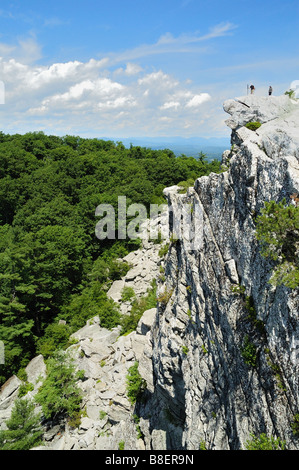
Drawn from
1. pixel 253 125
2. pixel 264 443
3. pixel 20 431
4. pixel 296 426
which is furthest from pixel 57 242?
pixel 296 426

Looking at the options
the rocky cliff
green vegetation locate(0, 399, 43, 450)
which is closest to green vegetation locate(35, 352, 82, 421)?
the rocky cliff

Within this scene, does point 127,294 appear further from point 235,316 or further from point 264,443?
point 264,443

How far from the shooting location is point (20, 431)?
1836cm

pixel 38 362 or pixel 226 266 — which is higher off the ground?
pixel 226 266

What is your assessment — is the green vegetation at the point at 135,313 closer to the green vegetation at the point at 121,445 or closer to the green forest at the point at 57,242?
the green forest at the point at 57,242

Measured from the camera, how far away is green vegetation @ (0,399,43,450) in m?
18.1

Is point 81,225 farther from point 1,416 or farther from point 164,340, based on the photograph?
point 164,340

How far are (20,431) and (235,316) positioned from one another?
1807 centimetres

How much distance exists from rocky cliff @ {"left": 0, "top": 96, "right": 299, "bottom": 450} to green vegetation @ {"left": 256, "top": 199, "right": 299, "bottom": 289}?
1.67ft

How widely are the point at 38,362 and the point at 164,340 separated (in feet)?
57.4

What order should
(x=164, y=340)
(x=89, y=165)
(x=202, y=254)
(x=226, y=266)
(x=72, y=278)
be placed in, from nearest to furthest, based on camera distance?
(x=226, y=266) < (x=202, y=254) < (x=164, y=340) < (x=72, y=278) < (x=89, y=165)

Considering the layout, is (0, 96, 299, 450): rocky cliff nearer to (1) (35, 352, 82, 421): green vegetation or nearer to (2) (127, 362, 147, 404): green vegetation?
(2) (127, 362, 147, 404): green vegetation

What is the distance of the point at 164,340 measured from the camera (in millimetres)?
15625

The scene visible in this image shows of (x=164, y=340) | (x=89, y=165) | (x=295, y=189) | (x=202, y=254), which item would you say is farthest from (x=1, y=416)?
(x=89, y=165)
